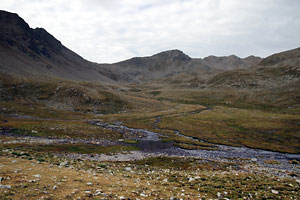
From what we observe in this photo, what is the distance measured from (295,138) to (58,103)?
377 ft

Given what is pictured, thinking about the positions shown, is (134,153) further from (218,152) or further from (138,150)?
(218,152)

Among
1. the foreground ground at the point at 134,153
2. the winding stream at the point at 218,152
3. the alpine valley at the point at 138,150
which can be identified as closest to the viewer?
the foreground ground at the point at 134,153

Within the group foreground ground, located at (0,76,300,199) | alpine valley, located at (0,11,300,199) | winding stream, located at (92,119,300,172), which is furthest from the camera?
winding stream, located at (92,119,300,172)

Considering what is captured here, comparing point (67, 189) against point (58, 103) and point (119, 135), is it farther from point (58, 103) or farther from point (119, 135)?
point (58, 103)

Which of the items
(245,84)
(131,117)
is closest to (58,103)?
(131,117)

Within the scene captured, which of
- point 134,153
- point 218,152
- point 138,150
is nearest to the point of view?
point 134,153

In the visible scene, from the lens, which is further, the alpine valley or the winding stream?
the winding stream

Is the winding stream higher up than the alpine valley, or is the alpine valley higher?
the alpine valley

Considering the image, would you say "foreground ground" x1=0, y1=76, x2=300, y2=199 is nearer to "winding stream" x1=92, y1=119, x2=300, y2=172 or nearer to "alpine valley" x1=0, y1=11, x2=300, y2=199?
"alpine valley" x1=0, y1=11, x2=300, y2=199

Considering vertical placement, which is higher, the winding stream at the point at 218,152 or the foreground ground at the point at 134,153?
the foreground ground at the point at 134,153

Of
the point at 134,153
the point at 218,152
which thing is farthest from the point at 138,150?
the point at 218,152

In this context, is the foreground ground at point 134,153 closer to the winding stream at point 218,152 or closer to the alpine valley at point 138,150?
the alpine valley at point 138,150

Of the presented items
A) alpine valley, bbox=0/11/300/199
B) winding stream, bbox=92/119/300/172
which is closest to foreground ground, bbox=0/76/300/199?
alpine valley, bbox=0/11/300/199

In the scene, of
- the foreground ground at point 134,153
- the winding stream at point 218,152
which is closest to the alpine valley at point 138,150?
the foreground ground at point 134,153
